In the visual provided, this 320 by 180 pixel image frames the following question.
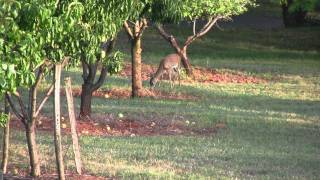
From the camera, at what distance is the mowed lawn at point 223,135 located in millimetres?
11445

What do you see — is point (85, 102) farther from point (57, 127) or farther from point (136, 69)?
point (57, 127)

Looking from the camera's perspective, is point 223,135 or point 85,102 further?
point 85,102

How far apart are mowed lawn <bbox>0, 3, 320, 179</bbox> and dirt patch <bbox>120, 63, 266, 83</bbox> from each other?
0.64 metres

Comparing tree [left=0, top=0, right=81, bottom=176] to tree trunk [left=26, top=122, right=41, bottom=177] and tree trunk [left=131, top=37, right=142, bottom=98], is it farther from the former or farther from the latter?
tree trunk [left=131, top=37, right=142, bottom=98]

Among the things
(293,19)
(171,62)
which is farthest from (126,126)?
(293,19)

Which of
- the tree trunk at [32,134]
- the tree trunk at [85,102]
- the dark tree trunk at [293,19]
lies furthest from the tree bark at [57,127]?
the dark tree trunk at [293,19]

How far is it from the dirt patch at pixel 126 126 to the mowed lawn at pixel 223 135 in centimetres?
35

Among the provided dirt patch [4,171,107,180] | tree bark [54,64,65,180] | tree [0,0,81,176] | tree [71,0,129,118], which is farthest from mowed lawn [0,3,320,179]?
tree [0,0,81,176]

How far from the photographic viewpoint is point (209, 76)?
2717 cm

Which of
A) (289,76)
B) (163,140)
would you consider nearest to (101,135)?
(163,140)

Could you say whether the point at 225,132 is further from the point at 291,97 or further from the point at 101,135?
the point at 291,97

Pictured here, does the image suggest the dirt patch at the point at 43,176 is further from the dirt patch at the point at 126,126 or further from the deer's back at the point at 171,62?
the deer's back at the point at 171,62

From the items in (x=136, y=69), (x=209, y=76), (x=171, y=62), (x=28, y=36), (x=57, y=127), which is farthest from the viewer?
(x=209, y=76)

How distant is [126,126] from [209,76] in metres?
11.8
